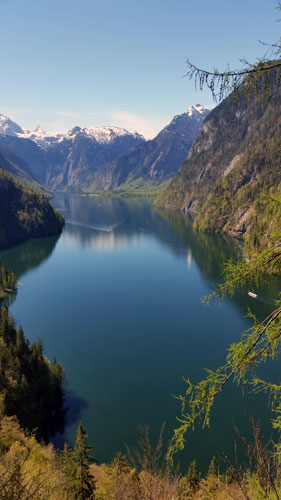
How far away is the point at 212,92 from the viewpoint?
10.1 m

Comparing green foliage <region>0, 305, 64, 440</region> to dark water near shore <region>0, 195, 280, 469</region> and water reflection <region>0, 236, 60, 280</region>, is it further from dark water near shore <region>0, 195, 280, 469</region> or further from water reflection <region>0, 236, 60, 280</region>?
water reflection <region>0, 236, 60, 280</region>

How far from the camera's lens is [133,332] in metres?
80.3

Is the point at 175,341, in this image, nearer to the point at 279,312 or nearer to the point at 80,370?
the point at 80,370

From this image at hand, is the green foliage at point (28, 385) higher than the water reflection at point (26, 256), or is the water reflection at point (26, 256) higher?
the water reflection at point (26, 256)

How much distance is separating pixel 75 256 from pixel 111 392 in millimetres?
108908

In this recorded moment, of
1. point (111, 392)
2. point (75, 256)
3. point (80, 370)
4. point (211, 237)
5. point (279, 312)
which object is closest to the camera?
point (279, 312)

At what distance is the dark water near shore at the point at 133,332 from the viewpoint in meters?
51.3

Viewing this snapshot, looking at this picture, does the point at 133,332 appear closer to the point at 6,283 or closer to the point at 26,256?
the point at 6,283

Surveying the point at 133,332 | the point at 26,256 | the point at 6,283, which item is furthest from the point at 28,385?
the point at 26,256

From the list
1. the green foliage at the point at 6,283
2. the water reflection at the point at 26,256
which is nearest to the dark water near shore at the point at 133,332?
the water reflection at the point at 26,256

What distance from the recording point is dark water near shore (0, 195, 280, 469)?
5130 cm

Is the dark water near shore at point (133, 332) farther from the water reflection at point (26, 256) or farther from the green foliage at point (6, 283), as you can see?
the green foliage at point (6, 283)

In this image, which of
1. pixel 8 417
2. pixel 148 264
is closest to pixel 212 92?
pixel 8 417

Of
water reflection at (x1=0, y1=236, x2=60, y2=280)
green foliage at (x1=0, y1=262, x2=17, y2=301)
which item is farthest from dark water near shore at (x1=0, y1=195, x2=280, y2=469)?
green foliage at (x1=0, y1=262, x2=17, y2=301)
